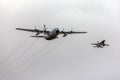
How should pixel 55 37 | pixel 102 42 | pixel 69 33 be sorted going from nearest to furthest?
pixel 55 37, pixel 69 33, pixel 102 42

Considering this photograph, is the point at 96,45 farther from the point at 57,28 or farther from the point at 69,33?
the point at 57,28

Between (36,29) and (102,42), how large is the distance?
39.2m

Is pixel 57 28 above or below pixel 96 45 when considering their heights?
above

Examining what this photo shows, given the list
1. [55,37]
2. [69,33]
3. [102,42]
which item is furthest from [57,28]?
[102,42]

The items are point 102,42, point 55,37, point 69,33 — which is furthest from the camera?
point 102,42

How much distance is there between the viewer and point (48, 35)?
16525cm

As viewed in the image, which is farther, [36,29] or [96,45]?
[96,45]

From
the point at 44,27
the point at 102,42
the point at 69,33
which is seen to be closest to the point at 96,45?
the point at 102,42

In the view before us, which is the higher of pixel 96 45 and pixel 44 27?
pixel 44 27

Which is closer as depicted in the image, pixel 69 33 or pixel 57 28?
pixel 57 28

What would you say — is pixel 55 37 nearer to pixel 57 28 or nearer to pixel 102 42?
pixel 57 28

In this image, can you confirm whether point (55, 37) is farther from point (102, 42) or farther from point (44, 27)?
point (102, 42)

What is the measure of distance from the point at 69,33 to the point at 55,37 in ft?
54.7

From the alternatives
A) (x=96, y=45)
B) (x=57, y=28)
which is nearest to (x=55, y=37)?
Answer: (x=57, y=28)
